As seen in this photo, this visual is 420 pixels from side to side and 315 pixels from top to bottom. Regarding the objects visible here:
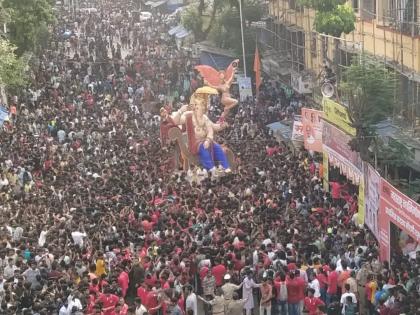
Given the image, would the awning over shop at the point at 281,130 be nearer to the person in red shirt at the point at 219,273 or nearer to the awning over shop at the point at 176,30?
the person in red shirt at the point at 219,273

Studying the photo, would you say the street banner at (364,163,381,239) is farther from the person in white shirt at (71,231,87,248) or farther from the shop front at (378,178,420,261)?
the person in white shirt at (71,231,87,248)

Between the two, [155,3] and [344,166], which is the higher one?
[344,166]

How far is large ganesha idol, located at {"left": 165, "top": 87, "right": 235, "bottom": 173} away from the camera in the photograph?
27.0 metres

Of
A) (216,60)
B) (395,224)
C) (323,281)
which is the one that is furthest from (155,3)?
(323,281)

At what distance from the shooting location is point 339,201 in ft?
72.6

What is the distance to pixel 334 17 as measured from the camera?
2909 centimetres

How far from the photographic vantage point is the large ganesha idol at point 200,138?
27000mm

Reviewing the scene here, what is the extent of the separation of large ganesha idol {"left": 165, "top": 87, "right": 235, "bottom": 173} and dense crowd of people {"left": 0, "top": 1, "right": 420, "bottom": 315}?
1.66ft

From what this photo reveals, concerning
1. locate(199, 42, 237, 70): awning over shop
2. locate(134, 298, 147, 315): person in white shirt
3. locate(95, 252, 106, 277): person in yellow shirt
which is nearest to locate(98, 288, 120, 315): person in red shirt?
locate(134, 298, 147, 315): person in white shirt

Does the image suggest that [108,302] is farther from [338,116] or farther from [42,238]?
[338,116]

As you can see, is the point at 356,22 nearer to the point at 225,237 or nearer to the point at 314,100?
the point at 314,100

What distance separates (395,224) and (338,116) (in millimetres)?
5648

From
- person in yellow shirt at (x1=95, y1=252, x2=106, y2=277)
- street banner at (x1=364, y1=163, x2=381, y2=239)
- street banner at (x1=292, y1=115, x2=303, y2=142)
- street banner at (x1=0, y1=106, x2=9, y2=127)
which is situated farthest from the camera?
street banner at (x1=0, y1=106, x2=9, y2=127)

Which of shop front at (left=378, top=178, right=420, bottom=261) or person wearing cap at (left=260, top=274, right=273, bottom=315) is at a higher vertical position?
shop front at (left=378, top=178, right=420, bottom=261)
